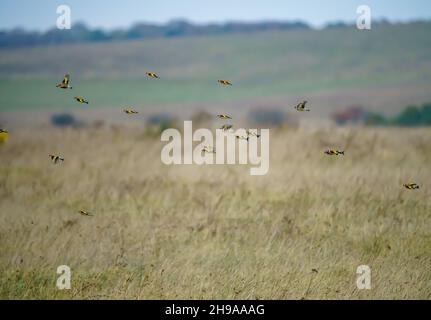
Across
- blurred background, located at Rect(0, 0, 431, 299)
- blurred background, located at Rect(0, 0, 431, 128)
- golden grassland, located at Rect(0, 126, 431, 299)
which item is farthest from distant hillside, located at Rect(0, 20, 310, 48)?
golden grassland, located at Rect(0, 126, 431, 299)

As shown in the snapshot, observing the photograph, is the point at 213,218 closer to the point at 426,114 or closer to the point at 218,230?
the point at 218,230

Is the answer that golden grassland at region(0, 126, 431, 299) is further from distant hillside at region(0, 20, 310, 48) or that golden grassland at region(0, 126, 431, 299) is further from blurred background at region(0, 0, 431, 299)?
distant hillside at region(0, 20, 310, 48)

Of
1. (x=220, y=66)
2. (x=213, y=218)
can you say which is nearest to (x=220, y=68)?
(x=220, y=66)

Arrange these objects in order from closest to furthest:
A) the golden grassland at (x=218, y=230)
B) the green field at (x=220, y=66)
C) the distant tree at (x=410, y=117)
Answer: the golden grassland at (x=218, y=230), the distant tree at (x=410, y=117), the green field at (x=220, y=66)

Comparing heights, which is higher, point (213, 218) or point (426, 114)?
point (426, 114)

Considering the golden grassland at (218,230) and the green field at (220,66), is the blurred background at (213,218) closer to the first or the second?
the golden grassland at (218,230)

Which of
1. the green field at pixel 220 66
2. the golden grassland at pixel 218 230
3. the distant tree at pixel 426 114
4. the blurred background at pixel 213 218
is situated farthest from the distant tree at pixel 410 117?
the golden grassland at pixel 218 230

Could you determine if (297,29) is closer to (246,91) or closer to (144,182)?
(246,91)
